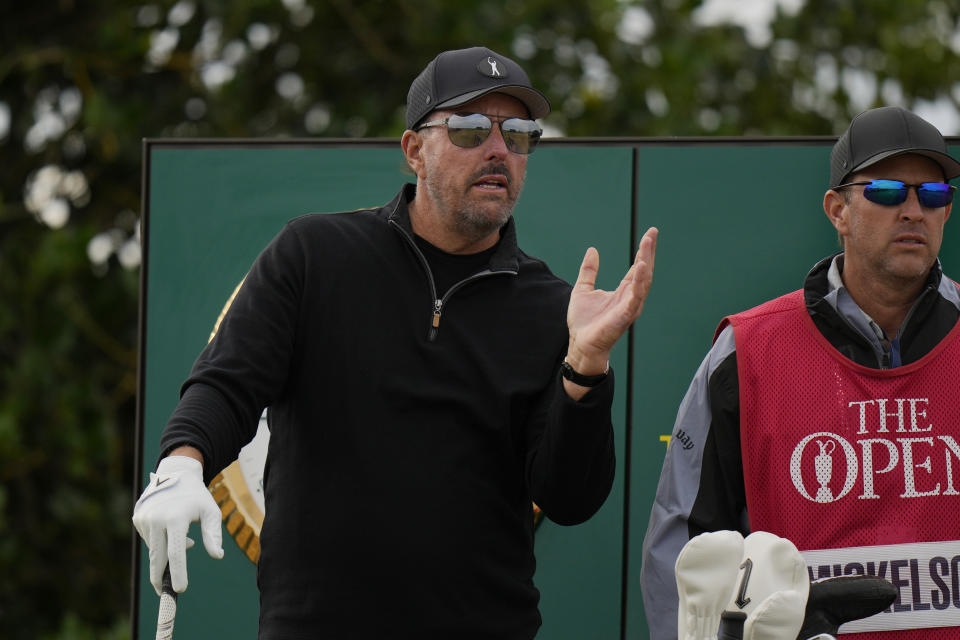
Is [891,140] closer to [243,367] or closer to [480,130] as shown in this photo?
[480,130]

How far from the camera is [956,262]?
3463 millimetres

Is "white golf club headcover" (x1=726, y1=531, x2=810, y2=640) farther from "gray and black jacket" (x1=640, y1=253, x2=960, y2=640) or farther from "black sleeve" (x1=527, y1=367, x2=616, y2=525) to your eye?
"gray and black jacket" (x1=640, y1=253, x2=960, y2=640)

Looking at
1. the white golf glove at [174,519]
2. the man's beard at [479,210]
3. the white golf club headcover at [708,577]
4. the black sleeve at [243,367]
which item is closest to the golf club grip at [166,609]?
the white golf glove at [174,519]

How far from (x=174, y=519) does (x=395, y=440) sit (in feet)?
1.79

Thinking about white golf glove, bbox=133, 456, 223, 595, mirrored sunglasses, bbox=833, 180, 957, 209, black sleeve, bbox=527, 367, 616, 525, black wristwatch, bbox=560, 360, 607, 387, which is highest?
mirrored sunglasses, bbox=833, 180, 957, 209

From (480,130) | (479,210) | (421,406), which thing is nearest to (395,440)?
(421,406)

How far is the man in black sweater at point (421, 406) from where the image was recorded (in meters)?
2.42

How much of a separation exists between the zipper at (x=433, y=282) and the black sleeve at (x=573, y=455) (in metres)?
0.30

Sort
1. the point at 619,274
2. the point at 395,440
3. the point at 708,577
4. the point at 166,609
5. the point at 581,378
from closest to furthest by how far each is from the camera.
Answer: the point at 708,577 → the point at 166,609 → the point at 581,378 → the point at 395,440 → the point at 619,274

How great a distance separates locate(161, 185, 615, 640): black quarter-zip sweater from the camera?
2.44 metres

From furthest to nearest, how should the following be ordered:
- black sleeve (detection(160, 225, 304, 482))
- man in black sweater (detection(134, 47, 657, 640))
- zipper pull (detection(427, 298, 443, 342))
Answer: zipper pull (detection(427, 298, 443, 342)) < man in black sweater (detection(134, 47, 657, 640)) < black sleeve (detection(160, 225, 304, 482))

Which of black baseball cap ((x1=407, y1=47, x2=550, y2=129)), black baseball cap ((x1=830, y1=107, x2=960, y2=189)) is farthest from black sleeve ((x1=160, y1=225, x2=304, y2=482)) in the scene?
black baseball cap ((x1=830, y1=107, x2=960, y2=189))

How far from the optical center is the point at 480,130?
8.79 feet

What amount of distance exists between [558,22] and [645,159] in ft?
11.9
